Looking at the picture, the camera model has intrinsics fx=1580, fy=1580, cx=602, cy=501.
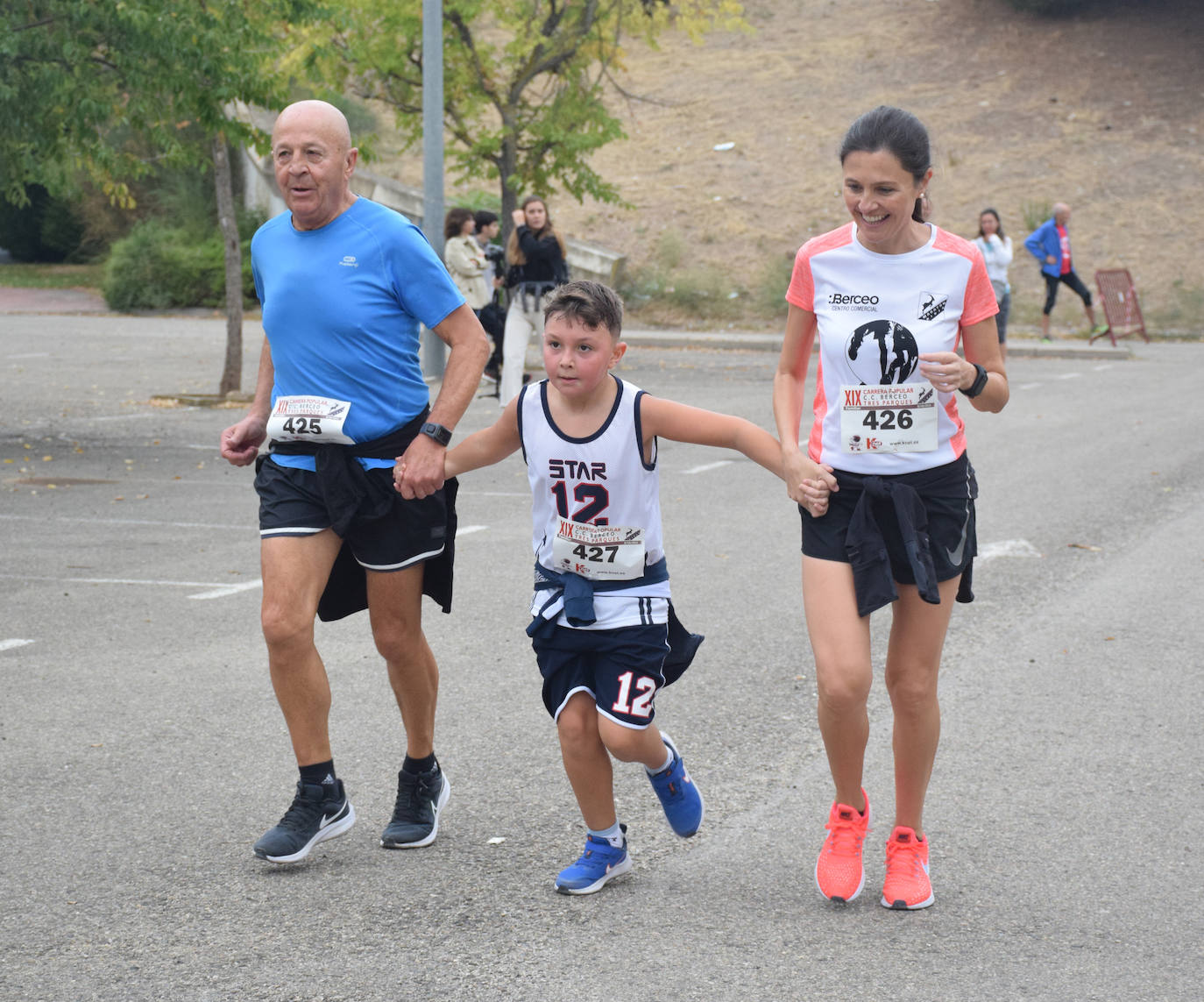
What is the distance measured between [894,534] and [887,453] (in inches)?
7.8

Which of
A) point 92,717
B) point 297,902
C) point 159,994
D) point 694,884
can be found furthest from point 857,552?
point 92,717

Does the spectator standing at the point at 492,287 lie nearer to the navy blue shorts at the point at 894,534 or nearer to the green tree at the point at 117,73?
the green tree at the point at 117,73

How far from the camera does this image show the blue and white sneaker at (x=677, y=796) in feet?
13.7

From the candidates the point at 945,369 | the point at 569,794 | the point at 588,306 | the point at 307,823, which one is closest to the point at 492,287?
the point at 569,794

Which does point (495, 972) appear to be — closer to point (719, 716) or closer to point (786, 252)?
point (719, 716)

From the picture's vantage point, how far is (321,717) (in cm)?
438

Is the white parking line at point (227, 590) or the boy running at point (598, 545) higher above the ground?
the boy running at point (598, 545)

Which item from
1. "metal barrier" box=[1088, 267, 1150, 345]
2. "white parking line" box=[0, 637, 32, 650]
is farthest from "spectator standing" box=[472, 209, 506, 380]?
"metal barrier" box=[1088, 267, 1150, 345]

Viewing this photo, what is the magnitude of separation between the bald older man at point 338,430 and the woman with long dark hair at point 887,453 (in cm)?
103

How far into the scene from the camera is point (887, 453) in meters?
3.89

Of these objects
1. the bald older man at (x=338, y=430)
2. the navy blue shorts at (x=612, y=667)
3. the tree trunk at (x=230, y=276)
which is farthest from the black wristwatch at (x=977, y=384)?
the tree trunk at (x=230, y=276)

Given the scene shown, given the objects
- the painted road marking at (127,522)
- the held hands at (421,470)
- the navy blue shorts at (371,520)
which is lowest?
the painted road marking at (127,522)

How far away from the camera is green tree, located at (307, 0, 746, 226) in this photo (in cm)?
2061

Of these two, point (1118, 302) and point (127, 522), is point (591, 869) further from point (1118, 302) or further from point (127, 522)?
point (1118, 302)
